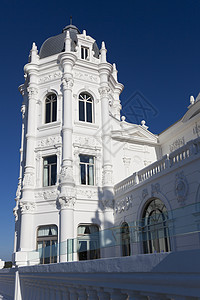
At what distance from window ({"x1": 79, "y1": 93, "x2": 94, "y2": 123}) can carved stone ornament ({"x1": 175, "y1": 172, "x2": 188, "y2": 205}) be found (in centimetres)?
1264

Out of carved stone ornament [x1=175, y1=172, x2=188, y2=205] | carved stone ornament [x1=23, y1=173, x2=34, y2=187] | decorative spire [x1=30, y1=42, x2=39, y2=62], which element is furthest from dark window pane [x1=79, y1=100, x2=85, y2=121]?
carved stone ornament [x1=175, y1=172, x2=188, y2=205]

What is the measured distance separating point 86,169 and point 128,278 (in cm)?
2210

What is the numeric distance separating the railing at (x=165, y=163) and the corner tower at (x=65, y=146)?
2977 millimetres

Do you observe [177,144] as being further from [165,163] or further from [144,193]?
[165,163]

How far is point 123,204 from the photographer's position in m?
23.2

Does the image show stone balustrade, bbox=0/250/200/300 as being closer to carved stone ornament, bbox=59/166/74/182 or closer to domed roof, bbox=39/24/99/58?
carved stone ornament, bbox=59/166/74/182

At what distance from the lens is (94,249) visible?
927cm

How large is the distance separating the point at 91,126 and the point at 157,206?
10.5m

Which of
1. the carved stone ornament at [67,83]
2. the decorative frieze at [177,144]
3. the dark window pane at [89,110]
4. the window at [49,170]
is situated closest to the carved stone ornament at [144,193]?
the decorative frieze at [177,144]

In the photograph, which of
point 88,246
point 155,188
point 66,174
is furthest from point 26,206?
point 88,246

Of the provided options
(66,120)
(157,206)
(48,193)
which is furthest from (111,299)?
(66,120)

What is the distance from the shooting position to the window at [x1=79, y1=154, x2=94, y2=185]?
25.4 m

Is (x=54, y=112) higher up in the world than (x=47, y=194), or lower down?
higher up

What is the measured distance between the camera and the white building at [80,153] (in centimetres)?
2272
